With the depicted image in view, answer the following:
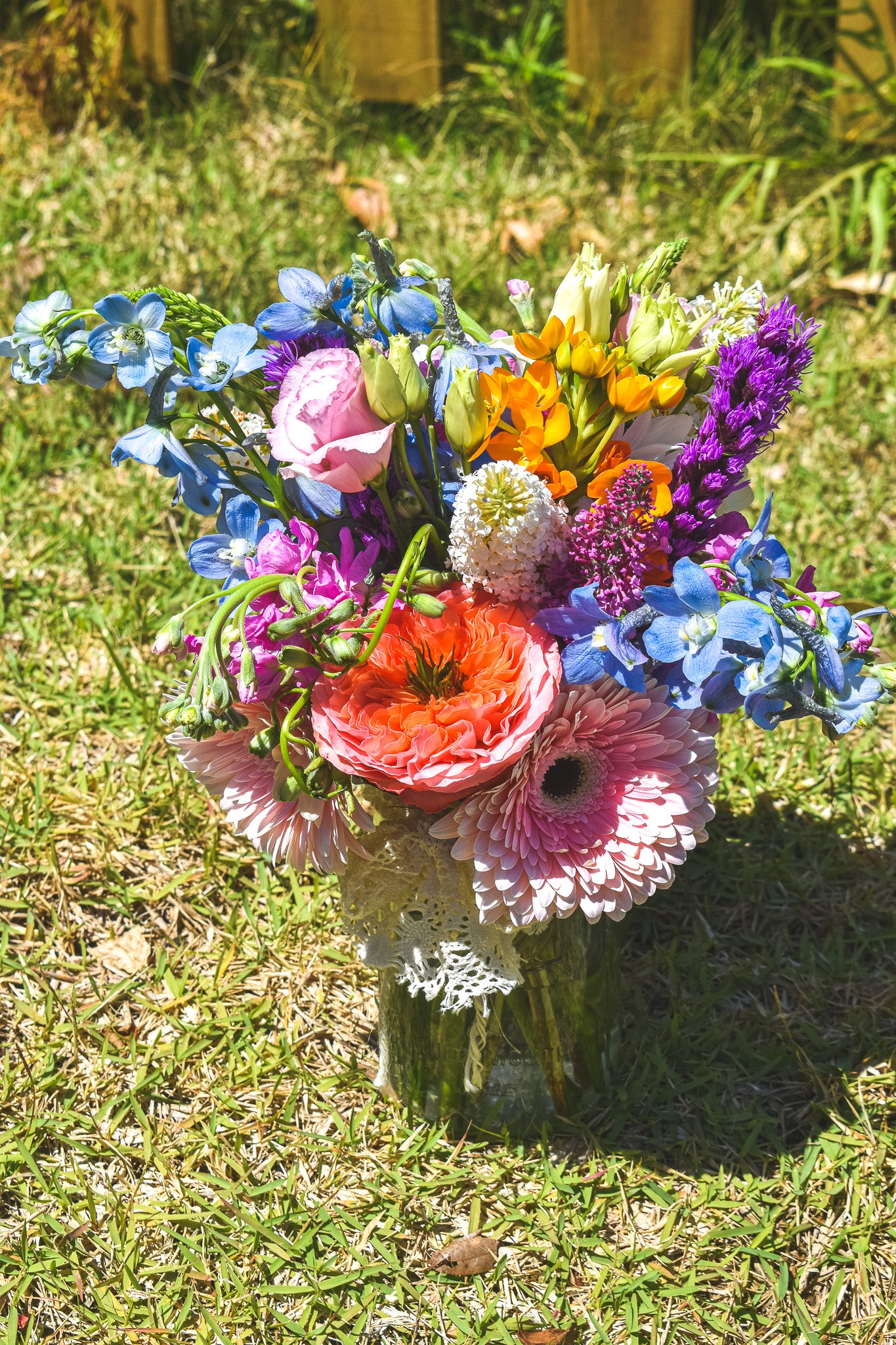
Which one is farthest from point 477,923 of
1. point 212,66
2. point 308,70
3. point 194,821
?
point 212,66

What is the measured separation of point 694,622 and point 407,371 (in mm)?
291

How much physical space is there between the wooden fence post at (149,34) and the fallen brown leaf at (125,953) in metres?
2.28

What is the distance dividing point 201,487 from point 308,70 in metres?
2.22

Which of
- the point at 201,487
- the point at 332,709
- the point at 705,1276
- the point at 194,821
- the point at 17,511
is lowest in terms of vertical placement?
the point at 705,1276

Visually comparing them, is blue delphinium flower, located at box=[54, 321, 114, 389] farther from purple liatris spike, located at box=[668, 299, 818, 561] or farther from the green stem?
purple liatris spike, located at box=[668, 299, 818, 561]

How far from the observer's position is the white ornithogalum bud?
0.96m

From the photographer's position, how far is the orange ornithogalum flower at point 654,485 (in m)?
0.94

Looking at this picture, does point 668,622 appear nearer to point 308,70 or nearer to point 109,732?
point 109,732

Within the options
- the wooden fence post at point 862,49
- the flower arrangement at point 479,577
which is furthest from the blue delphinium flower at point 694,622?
the wooden fence post at point 862,49

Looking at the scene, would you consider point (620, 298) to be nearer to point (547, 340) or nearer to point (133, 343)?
point (547, 340)

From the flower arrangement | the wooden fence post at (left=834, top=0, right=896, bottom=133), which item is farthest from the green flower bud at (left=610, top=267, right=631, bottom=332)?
the wooden fence post at (left=834, top=0, right=896, bottom=133)

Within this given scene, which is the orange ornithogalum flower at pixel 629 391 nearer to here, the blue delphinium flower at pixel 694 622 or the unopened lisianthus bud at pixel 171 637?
the blue delphinium flower at pixel 694 622

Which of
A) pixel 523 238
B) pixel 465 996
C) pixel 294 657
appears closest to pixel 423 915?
pixel 465 996

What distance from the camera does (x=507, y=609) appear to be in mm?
996
